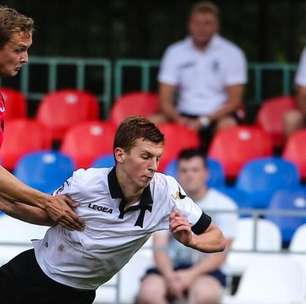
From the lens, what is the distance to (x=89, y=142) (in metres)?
10.8

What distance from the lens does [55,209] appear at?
6387 mm

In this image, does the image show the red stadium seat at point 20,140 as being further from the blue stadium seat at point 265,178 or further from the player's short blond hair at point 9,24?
the player's short blond hair at point 9,24

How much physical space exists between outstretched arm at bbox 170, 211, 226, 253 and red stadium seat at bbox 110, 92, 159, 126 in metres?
4.81

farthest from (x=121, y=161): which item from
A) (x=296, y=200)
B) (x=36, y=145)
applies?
(x=36, y=145)

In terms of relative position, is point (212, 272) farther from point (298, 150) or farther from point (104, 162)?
point (298, 150)

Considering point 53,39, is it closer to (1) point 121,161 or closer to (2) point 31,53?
(2) point 31,53

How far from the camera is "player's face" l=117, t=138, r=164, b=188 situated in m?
6.33

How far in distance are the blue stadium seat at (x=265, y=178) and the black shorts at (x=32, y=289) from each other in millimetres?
3671

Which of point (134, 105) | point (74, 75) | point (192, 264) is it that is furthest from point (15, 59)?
point (74, 75)

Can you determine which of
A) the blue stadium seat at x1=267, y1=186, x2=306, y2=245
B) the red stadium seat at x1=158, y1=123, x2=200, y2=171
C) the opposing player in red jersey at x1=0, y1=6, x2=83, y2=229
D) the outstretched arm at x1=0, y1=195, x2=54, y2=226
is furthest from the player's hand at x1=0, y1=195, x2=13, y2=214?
the red stadium seat at x1=158, y1=123, x2=200, y2=171

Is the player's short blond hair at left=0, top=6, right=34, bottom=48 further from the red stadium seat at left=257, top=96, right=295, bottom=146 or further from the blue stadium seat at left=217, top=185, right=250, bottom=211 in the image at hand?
the red stadium seat at left=257, top=96, right=295, bottom=146

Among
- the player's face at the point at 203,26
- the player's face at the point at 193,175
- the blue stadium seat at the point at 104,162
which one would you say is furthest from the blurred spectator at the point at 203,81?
the player's face at the point at 193,175

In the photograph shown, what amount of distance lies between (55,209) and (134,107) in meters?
4.99

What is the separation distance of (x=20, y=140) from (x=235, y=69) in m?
1.71
